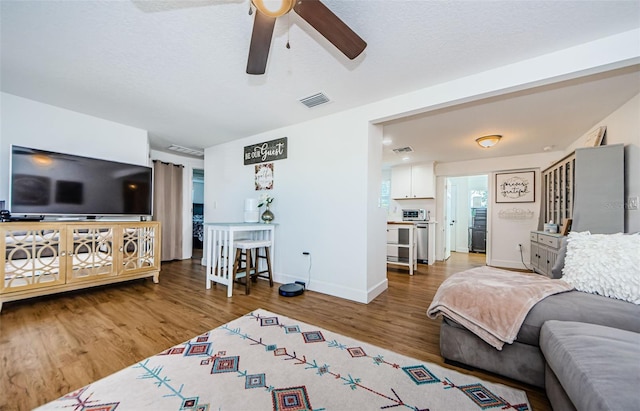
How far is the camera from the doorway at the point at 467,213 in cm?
676

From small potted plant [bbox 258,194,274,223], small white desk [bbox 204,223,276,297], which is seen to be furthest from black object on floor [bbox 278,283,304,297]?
small potted plant [bbox 258,194,274,223]

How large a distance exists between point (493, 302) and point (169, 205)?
215 inches

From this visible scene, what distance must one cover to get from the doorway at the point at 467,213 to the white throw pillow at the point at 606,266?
17.6 feet

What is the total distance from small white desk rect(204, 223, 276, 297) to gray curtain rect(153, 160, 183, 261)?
7.11 ft

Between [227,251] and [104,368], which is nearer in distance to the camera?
[104,368]

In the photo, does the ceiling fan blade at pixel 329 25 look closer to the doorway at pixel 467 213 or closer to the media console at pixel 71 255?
the media console at pixel 71 255

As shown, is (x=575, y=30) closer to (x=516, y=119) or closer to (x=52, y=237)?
(x=516, y=119)

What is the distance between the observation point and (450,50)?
184 centimetres

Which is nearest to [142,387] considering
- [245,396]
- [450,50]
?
[245,396]

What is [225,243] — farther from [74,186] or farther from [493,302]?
[493,302]

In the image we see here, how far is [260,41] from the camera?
146 centimetres

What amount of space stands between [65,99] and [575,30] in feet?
15.8

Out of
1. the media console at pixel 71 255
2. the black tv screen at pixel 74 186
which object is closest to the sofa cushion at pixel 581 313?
the media console at pixel 71 255

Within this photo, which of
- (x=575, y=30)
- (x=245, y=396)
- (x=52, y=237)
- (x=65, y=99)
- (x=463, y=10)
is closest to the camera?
(x=245, y=396)
